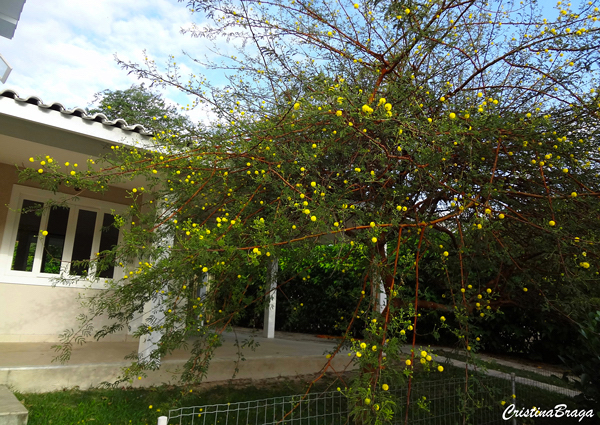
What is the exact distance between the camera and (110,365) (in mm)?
4762

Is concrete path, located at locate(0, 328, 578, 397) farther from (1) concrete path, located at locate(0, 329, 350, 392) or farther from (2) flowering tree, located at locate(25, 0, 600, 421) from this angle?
(2) flowering tree, located at locate(25, 0, 600, 421)

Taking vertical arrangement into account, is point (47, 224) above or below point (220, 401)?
above

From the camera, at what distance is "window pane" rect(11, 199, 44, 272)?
6270mm

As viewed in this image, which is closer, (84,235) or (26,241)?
(26,241)

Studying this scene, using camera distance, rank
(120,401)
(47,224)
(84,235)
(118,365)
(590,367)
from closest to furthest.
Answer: (590,367) < (120,401) < (118,365) < (47,224) < (84,235)

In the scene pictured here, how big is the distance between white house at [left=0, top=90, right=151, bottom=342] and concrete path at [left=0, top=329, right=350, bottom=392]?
0.52 metres

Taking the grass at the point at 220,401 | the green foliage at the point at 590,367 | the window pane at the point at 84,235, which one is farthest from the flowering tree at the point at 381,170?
the window pane at the point at 84,235

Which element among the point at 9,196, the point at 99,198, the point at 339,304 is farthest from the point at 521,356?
the point at 9,196

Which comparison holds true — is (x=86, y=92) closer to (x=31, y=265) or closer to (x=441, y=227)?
(x=31, y=265)

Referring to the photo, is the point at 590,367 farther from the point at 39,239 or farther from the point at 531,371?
the point at 39,239

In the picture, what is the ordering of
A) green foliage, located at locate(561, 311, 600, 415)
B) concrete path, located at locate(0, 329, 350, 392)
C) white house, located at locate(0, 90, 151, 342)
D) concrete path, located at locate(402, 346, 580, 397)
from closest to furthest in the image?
green foliage, located at locate(561, 311, 600, 415) < concrete path, located at locate(0, 329, 350, 392) < white house, located at locate(0, 90, 151, 342) < concrete path, located at locate(402, 346, 580, 397)

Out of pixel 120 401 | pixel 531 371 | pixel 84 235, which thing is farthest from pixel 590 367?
pixel 84 235

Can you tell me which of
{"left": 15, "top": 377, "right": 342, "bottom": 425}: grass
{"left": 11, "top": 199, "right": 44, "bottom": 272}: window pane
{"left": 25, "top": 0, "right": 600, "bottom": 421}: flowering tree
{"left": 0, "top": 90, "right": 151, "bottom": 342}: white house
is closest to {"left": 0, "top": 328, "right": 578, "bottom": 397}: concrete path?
{"left": 15, "top": 377, "right": 342, "bottom": 425}: grass

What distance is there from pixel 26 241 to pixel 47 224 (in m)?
0.38
